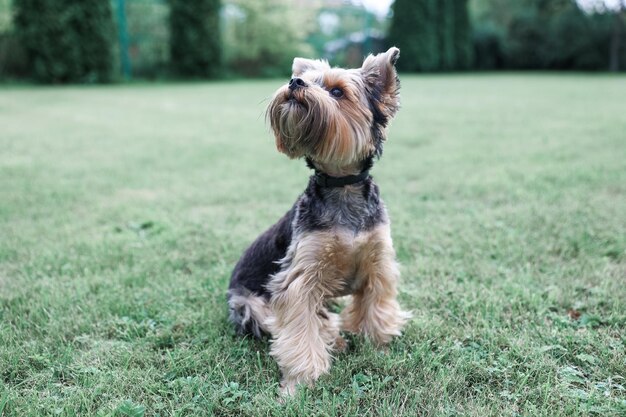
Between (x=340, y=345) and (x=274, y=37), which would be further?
(x=274, y=37)

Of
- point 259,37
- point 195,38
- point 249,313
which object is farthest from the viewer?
point 259,37

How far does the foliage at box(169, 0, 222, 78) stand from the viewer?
25.2 m

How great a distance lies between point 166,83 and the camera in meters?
24.5

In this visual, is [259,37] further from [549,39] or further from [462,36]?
[549,39]

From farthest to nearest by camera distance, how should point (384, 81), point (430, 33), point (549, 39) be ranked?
point (549, 39), point (430, 33), point (384, 81)

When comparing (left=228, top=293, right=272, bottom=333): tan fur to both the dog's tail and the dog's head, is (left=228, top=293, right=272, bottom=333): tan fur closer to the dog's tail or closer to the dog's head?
the dog's tail

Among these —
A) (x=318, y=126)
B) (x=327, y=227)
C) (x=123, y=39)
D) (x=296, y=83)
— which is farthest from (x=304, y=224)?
(x=123, y=39)

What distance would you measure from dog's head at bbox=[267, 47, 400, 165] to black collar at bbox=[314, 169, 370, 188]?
0.12 meters

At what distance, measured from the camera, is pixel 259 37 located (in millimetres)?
29922

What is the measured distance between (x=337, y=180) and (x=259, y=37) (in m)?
28.7

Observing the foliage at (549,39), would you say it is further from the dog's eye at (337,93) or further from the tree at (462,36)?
the dog's eye at (337,93)

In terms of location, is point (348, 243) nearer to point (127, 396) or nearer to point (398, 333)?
point (398, 333)

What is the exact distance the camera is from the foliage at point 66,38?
Result: 20547 millimetres

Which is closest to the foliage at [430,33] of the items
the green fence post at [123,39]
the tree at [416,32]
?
the tree at [416,32]
